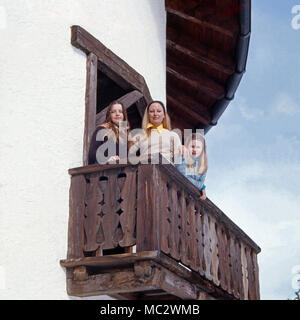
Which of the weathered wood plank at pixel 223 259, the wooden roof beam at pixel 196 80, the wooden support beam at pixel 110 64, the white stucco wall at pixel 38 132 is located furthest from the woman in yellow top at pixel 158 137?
the wooden roof beam at pixel 196 80

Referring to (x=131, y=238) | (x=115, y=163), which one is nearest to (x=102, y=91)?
(x=115, y=163)

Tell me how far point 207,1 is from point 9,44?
3996 mm

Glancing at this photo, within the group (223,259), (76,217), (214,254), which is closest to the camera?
(76,217)

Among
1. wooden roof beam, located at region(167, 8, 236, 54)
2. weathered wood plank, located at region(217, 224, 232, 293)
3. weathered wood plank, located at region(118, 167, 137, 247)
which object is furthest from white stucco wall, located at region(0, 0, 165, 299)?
wooden roof beam, located at region(167, 8, 236, 54)

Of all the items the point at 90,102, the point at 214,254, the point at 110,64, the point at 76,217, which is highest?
the point at 110,64

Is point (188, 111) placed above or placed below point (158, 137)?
above

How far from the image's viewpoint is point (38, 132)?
6.83m

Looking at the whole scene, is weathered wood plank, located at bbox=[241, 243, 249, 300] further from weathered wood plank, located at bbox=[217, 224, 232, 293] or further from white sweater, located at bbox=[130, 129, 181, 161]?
white sweater, located at bbox=[130, 129, 181, 161]

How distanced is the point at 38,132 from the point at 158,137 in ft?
3.77

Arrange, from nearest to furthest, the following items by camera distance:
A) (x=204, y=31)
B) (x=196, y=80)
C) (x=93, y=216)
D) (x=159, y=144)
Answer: (x=93, y=216) → (x=159, y=144) → (x=204, y=31) → (x=196, y=80)

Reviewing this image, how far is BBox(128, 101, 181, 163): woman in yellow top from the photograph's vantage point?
7047 millimetres

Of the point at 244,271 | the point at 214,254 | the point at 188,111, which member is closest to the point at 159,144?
the point at 214,254

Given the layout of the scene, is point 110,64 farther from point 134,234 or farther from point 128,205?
point 134,234
